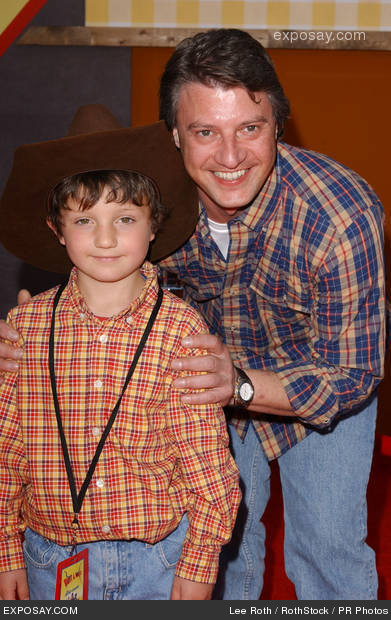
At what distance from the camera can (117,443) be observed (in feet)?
5.30

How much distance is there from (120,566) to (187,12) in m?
3.02

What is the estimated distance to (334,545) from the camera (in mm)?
2117

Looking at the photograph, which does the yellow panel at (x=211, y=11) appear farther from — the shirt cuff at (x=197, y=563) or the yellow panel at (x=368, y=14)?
the shirt cuff at (x=197, y=563)

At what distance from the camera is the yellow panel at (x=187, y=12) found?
12.3 feet

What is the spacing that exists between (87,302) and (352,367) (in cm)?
73

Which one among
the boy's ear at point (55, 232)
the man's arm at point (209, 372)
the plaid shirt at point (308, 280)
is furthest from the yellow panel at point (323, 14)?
the man's arm at point (209, 372)

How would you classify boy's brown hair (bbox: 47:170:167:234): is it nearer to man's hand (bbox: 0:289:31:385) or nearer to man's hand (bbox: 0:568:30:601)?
man's hand (bbox: 0:289:31:385)

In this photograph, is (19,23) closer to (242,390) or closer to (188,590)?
(242,390)

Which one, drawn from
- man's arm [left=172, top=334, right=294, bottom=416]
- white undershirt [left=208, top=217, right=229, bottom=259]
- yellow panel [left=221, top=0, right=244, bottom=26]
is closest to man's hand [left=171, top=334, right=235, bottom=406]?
man's arm [left=172, top=334, right=294, bottom=416]

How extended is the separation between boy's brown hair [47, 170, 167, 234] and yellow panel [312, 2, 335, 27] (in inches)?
96.8

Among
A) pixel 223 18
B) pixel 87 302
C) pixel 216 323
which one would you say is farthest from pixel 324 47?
pixel 87 302

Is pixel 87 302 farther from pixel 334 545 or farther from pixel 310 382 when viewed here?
pixel 334 545

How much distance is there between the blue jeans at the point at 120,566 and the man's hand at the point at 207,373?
0.31 m

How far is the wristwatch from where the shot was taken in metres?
1.85
